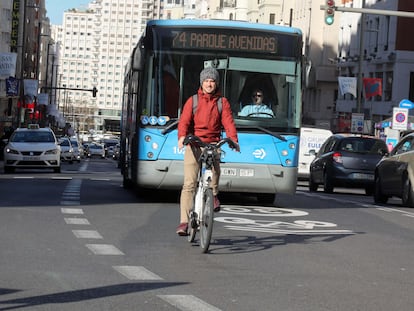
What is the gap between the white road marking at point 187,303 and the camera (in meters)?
8.63

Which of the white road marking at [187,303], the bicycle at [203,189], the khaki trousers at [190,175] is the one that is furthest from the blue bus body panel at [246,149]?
the white road marking at [187,303]

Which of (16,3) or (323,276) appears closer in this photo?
(323,276)

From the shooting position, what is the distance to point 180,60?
21.2m

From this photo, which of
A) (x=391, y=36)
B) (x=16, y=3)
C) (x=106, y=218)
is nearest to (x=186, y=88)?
(x=106, y=218)

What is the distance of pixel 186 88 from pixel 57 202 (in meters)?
2.75

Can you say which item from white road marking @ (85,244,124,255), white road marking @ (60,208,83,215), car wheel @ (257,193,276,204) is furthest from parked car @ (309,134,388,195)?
white road marking @ (85,244,124,255)

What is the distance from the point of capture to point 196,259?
39.9 ft

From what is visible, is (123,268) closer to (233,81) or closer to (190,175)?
(190,175)

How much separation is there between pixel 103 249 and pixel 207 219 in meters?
1.06

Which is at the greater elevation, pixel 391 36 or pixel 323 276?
pixel 391 36

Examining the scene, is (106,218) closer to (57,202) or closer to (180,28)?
(57,202)

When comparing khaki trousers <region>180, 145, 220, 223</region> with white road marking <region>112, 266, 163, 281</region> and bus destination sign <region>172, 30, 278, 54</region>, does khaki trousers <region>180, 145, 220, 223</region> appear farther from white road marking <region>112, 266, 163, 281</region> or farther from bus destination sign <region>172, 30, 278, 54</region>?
bus destination sign <region>172, 30, 278, 54</region>

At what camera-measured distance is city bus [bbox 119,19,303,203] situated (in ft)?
69.1

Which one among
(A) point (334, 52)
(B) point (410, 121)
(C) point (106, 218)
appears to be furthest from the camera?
(A) point (334, 52)
